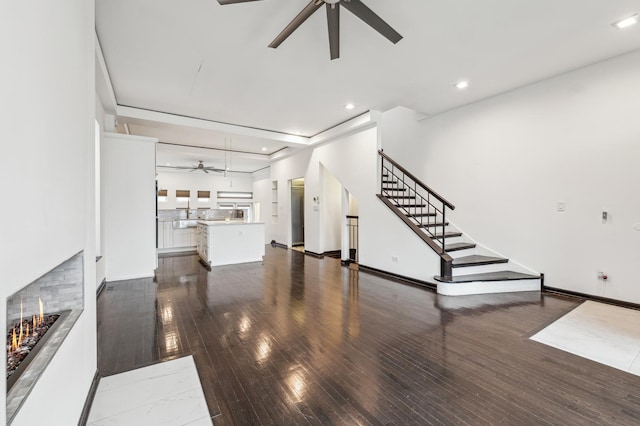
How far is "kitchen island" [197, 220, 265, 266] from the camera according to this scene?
20.0ft

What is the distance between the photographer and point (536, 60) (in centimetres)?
364

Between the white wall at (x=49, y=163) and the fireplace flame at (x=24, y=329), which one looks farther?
the fireplace flame at (x=24, y=329)

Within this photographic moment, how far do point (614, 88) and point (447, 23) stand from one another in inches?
103

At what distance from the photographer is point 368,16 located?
2424 mm

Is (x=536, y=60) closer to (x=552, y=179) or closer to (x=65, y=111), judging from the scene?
(x=552, y=179)

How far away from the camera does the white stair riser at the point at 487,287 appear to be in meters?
4.10

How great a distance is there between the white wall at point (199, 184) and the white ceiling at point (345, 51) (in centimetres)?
634

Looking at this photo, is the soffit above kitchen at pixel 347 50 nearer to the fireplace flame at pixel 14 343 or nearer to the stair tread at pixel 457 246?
the stair tread at pixel 457 246

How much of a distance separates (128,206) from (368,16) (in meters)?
4.83

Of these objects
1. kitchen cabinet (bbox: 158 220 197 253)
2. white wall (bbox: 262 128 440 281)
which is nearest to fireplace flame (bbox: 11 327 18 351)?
white wall (bbox: 262 128 440 281)

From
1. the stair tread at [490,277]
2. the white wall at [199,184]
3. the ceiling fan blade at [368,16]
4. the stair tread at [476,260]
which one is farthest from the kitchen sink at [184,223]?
the ceiling fan blade at [368,16]

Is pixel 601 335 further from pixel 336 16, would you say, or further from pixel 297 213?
pixel 297 213

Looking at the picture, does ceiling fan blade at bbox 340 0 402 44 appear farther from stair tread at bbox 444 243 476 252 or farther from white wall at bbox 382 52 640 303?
stair tread at bbox 444 243 476 252

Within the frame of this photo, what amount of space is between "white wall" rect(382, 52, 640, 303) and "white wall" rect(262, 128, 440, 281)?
4.28ft
